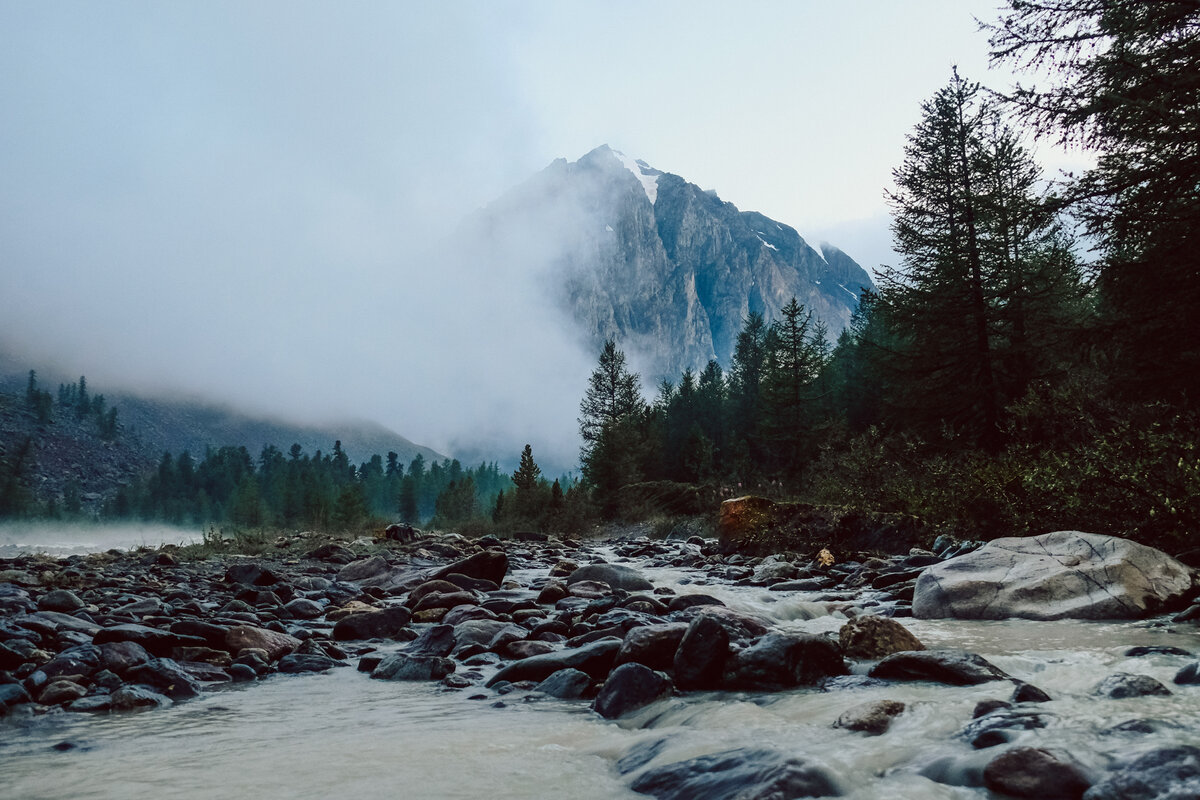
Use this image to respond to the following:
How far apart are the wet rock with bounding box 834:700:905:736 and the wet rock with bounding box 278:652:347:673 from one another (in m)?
3.67

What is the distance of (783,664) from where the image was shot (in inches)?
148

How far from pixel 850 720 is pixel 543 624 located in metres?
3.18

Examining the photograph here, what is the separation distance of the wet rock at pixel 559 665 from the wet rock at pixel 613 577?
4171 mm

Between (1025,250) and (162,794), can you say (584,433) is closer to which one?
(1025,250)

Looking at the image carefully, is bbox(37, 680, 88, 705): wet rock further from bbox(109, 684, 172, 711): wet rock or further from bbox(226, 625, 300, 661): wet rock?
bbox(226, 625, 300, 661): wet rock

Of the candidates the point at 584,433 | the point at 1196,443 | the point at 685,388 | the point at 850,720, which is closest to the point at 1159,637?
the point at 850,720

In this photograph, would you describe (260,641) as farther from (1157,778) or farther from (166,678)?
(1157,778)

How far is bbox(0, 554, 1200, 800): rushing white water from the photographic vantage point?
2.38 m

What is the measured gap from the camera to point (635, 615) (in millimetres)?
5641

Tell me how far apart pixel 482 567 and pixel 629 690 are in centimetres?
589

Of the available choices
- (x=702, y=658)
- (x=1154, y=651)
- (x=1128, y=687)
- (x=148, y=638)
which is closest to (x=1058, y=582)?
(x=1154, y=651)

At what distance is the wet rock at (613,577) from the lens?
855 cm

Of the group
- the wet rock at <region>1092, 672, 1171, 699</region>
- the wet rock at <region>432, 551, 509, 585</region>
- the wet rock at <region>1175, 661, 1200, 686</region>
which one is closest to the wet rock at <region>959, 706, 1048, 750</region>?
the wet rock at <region>1092, 672, 1171, 699</region>

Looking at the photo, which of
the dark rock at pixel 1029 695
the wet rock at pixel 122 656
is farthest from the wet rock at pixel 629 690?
the wet rock at pixel 122 656
